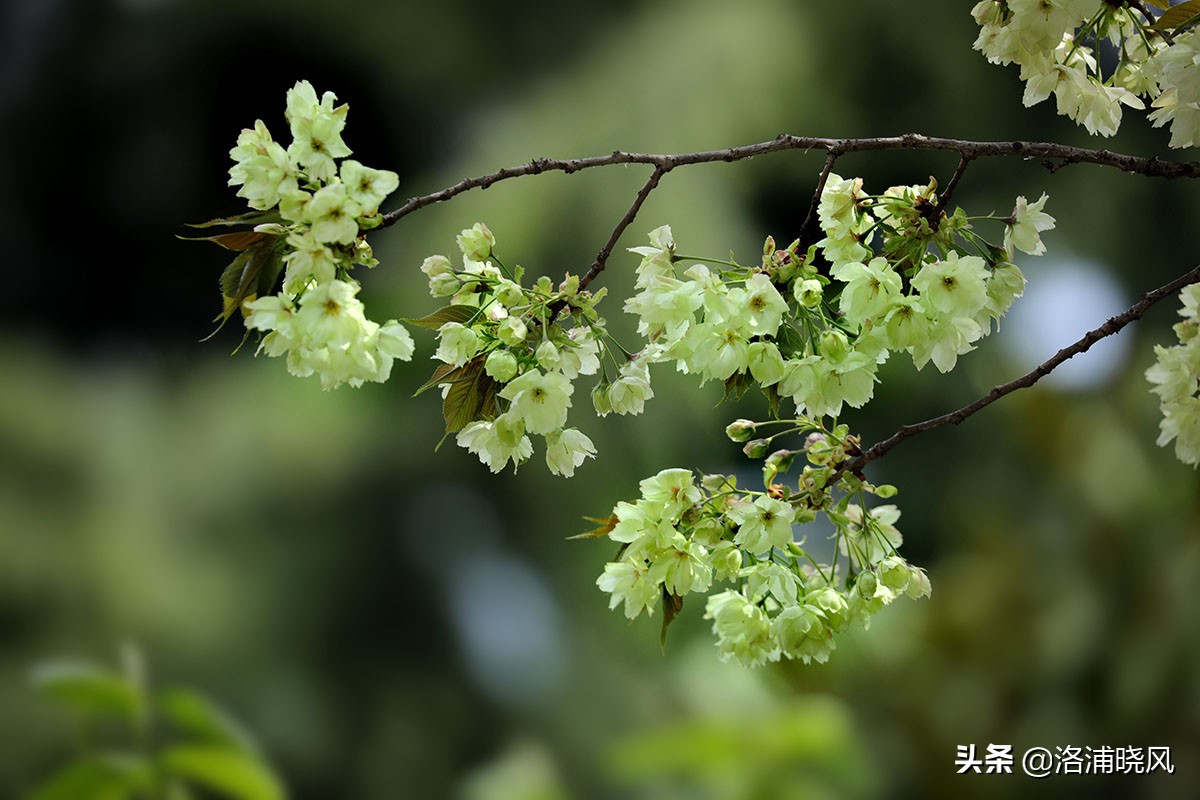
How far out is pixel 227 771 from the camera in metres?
1.78

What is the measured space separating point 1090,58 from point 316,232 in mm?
520

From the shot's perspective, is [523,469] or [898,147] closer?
[898,147]

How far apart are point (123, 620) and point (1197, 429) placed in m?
1.63

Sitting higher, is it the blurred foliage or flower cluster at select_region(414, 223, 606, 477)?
the blurred foliage

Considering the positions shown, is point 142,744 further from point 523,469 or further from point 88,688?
point 523,469

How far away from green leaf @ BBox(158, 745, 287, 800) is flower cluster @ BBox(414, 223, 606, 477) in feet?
4.44

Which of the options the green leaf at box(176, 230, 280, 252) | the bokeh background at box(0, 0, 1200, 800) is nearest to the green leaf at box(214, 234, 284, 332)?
the green leaf at box(176, 230, 280, 252)

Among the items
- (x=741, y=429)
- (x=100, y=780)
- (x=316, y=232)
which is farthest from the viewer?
(x=100, y=780)

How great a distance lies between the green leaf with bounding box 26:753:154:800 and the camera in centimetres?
170

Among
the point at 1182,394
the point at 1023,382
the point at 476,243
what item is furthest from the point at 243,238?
the point at 1182,394

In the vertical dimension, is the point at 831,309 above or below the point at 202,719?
below

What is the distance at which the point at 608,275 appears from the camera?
1772mm

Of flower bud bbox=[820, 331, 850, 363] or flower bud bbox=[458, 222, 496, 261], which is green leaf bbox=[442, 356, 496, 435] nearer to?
flower bud bbox=[458, 222, 496, 261]

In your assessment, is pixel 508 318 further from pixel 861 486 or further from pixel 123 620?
pixel 123 620
